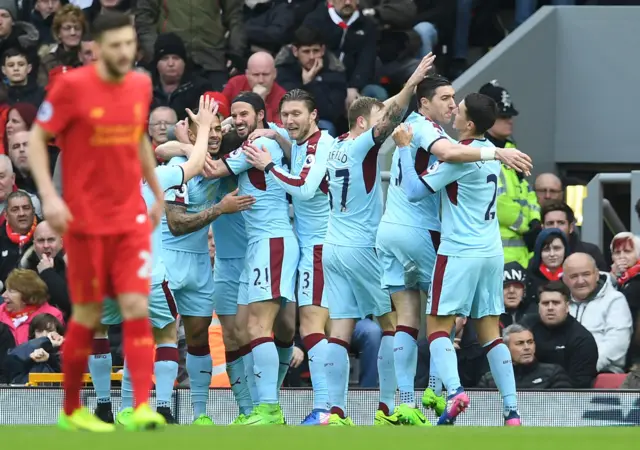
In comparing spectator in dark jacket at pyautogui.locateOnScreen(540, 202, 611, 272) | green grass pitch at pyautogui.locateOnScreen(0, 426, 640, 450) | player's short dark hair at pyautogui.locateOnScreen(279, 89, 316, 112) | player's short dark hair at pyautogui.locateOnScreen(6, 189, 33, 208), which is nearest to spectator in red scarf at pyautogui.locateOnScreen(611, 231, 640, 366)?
spectator in dark jacket at pyautogui.locateOnScreen(540, 202, 611, 272)

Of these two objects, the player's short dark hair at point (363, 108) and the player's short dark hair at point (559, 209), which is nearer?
the player's short dark hair at point (363, 108)

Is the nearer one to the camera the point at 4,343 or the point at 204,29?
the point at 4,343

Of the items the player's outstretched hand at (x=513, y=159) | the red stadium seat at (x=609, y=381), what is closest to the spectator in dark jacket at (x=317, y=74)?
the red stadium seat at (x=609, y=381)

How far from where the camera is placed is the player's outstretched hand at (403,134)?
37.8 ft

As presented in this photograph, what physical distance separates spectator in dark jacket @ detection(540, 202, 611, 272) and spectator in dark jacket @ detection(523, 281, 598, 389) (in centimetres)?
119

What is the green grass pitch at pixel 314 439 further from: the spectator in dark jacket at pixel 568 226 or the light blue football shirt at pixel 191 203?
the spectator in dark jacket at pixel 568 226

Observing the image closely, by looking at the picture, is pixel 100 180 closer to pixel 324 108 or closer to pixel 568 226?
pixel 568 226

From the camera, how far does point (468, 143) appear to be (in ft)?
38.0

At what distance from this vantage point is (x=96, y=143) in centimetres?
848

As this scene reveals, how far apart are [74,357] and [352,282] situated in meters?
3.66

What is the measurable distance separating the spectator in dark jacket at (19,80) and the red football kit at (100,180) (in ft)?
28.2

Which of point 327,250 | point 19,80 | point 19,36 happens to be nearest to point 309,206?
point 327,250

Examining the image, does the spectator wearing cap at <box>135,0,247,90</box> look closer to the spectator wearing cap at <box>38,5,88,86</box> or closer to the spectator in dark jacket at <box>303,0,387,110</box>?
the spectator wearing cap at <box>38,5,88,86</box>

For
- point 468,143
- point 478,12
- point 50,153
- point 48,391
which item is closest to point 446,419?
point 468,143
